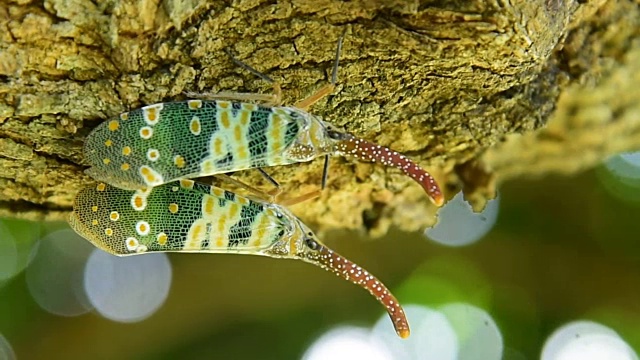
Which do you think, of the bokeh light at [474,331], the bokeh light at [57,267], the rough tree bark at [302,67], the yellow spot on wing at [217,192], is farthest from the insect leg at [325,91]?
the bokeh light at [474,331]

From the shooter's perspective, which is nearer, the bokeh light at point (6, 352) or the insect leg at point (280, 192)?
the insect leg at point (280, 192)

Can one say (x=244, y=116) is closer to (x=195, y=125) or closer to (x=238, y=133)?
(x=238, y=133)

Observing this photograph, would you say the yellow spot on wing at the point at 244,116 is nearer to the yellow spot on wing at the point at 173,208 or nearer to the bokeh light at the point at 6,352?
the yellow spot on wing at the point at 173,208

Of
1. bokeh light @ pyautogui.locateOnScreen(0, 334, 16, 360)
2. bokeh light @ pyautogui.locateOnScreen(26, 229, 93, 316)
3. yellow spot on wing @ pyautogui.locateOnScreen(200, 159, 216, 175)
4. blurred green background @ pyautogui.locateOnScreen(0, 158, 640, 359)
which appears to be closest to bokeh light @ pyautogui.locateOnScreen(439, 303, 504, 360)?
blurred green background @ pyautogui.locateOnScreen(0, 158, 640, 359)

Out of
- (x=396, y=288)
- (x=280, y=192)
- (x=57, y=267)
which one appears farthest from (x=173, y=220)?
(x=396, y=288)

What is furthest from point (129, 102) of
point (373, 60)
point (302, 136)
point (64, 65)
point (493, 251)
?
point (493, 251)

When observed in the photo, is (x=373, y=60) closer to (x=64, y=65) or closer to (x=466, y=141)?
(x=466, y=141)
